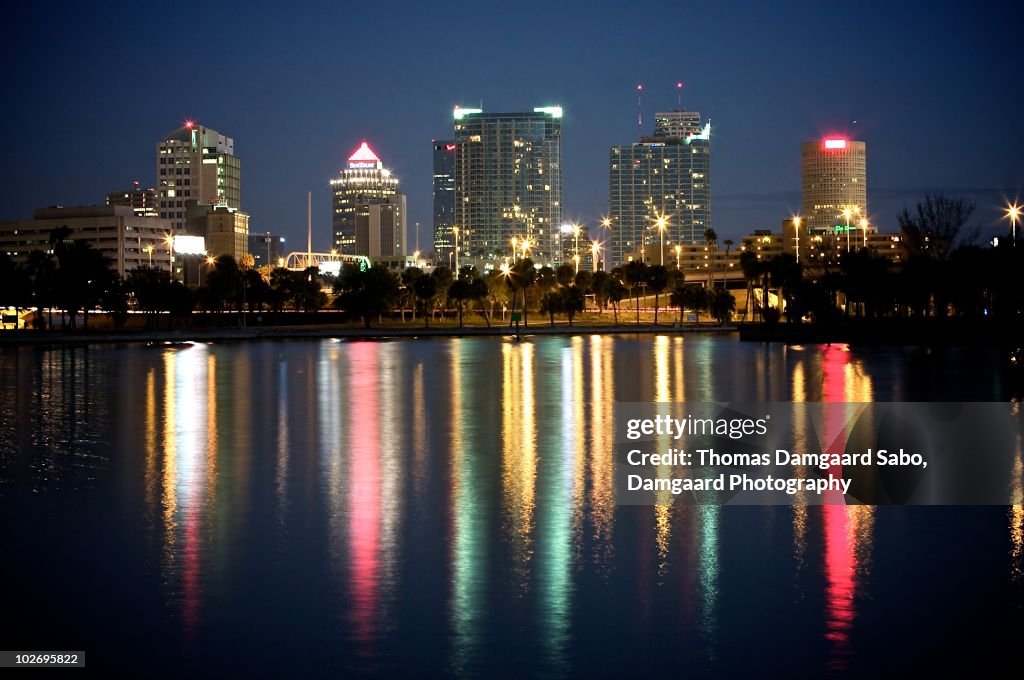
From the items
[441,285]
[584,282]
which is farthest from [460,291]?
[584,282]

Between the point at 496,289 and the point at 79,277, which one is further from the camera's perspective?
the point at 496,289

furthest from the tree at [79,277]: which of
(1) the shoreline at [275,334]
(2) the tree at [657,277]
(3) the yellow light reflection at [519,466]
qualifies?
(3) the yellow light reflection at [519,466]

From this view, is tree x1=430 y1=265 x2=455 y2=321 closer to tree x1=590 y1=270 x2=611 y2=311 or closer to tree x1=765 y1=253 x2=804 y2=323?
tree x1=590 y1=270 x2=611 y2=311

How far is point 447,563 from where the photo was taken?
10961 mm

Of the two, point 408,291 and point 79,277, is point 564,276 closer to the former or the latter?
point 408,291

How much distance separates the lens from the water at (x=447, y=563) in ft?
27.8

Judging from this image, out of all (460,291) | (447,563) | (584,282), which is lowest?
(447,563)

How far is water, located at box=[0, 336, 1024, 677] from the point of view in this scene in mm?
8484

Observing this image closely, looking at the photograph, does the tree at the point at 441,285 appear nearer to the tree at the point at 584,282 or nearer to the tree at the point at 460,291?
the tree at the point at 460,291

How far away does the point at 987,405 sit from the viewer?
25.1 metres

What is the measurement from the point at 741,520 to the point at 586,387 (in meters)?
18.8

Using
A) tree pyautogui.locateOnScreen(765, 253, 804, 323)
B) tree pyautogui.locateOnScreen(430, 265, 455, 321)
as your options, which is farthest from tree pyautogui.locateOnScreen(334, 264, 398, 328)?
tree pyautogui.locateOnScreen(765, 253, 804, 323)

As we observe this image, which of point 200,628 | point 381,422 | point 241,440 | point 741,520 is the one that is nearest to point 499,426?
point 381,422

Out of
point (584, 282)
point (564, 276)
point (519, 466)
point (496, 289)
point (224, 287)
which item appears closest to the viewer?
point (519, 466)
